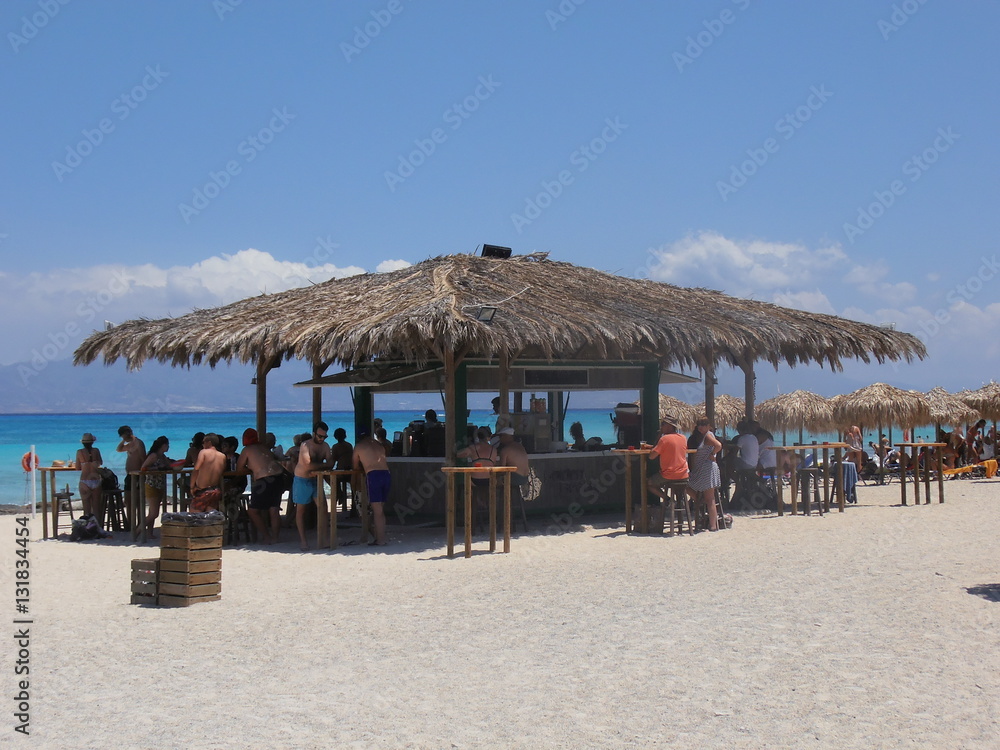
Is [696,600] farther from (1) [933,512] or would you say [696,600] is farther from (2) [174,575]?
(1) [933,512]

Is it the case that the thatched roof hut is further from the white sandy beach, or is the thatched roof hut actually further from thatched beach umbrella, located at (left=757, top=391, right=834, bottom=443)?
thatched beach umbrella, located at (left=757, top=391, right=834, bottom=443)

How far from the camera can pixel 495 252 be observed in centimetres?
1566

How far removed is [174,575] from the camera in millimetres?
8094

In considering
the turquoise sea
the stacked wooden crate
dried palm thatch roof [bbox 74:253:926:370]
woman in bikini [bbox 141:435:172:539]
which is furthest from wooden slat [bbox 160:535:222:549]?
the turquoise sea

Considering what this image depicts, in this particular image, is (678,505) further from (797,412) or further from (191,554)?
(797,412)

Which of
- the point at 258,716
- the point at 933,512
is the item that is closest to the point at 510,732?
the point at 258,716

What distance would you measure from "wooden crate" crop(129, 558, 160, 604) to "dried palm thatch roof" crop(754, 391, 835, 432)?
18.6 metres

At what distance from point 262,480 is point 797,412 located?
51.8ft

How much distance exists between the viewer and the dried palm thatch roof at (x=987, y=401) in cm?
2538

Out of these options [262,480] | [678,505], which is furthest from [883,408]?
[262,480]

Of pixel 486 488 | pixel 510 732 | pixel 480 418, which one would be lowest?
pixel 510 732

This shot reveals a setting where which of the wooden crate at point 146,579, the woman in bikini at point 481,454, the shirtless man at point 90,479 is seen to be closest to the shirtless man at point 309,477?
the woman in bikini at point 481,454

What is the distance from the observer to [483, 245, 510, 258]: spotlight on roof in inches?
613

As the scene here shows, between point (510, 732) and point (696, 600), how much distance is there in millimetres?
3320
